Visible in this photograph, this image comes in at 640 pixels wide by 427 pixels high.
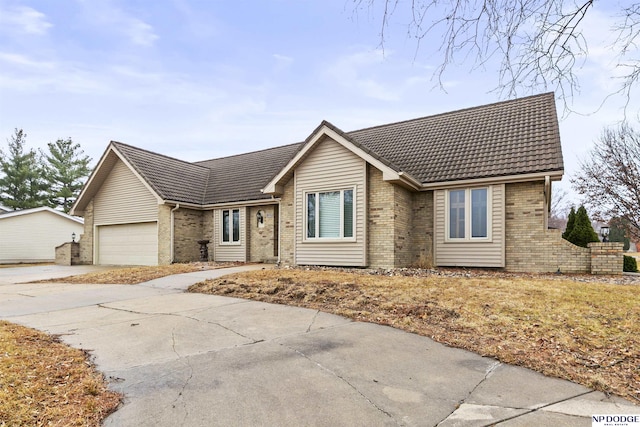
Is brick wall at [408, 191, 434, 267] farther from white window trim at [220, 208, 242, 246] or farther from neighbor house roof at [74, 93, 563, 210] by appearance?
white window trim at [220, 208, 242, 246]

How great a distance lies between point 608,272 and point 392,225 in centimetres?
639

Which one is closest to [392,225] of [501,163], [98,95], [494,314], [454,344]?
[501,163]

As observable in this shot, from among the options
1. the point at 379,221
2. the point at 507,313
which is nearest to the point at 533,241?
the point at 379,221

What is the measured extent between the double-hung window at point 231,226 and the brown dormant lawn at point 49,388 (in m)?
13.2

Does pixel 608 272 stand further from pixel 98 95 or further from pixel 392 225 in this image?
pixel 98 95

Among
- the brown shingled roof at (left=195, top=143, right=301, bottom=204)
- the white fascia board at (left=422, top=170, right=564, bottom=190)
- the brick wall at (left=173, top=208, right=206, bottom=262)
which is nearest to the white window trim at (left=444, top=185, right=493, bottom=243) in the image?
the white fascia board at (left=422, top=170, right=564, bottom=190)

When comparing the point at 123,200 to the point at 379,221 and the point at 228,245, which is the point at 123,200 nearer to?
the point at 228,245

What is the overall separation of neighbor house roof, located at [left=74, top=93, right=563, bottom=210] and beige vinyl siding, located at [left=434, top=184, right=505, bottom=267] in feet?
2.85

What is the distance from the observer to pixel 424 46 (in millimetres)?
3816

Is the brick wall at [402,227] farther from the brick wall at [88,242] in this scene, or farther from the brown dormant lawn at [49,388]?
the brick wall at [88,242]

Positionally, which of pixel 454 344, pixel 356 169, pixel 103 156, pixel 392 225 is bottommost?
pixel 454 344

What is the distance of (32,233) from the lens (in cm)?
2675

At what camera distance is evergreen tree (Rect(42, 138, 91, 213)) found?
37.9 meters

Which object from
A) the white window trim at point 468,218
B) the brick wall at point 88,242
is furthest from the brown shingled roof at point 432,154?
the brick wall at point 88,242
